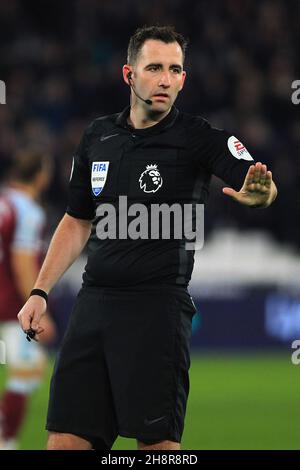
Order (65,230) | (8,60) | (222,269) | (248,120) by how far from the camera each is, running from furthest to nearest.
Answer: (8,60) → (248,120) → (222,269) → (65,230)

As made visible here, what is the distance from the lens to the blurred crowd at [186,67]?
1378cm

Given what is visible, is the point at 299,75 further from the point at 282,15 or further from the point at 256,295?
the point at 256,295

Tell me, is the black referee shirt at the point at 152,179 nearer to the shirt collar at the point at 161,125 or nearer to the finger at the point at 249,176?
the shirt collar at the point at 161,125

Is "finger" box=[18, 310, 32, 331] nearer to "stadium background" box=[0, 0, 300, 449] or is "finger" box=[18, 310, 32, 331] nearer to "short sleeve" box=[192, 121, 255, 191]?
"short sleeve" box=[192, 121, 255, 191]

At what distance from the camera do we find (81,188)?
185 inches

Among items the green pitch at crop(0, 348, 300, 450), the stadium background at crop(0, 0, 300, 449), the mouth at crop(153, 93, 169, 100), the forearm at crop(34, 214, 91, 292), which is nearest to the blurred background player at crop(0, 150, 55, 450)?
the green pitch at crop(0, 348, 300, 450)

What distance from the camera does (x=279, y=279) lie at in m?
12.7

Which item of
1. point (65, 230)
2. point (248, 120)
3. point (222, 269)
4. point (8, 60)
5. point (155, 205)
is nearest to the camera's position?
point (155, 205)

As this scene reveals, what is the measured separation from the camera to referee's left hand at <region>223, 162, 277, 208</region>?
3912mm

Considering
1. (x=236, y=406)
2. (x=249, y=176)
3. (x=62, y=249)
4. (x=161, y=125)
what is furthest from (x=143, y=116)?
(x=236, y=406)

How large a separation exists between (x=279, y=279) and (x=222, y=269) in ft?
2.20

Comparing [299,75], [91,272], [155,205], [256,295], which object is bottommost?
[256,295]
